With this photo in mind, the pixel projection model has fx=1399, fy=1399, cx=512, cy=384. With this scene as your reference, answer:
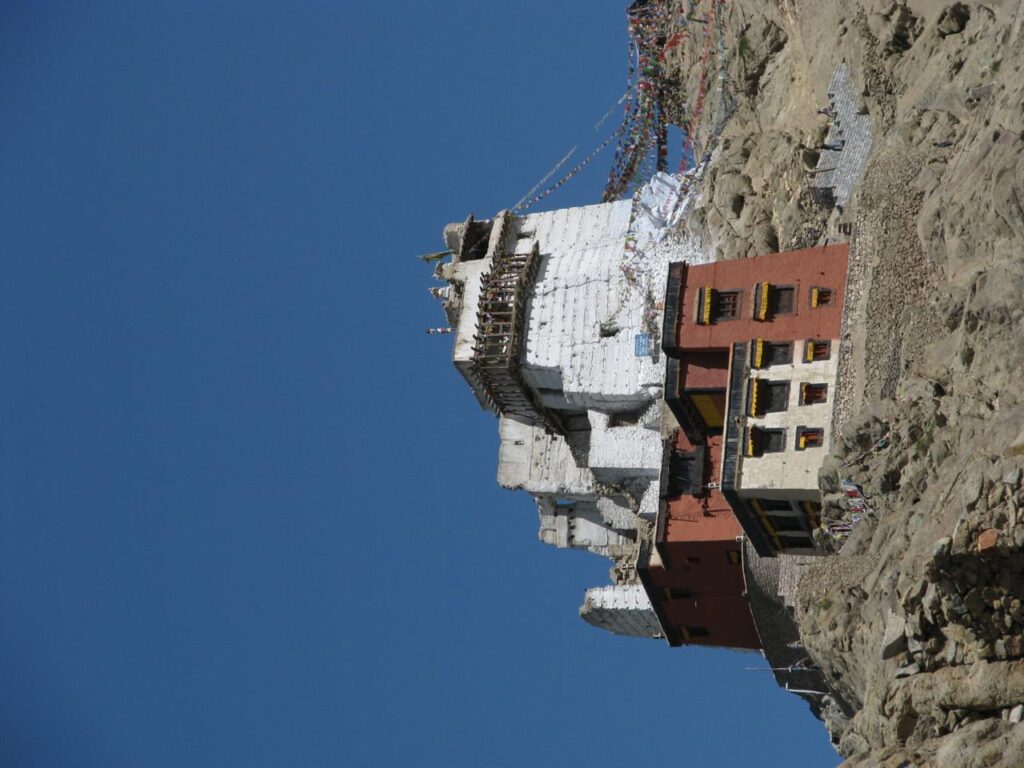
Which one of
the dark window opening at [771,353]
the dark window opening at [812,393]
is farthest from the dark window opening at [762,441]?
the dark window opening at [771,353]

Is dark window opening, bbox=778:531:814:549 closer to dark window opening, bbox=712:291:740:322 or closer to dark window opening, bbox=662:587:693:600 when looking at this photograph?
dark window opening, bbox=662:587:693:600

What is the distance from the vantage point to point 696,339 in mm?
53000

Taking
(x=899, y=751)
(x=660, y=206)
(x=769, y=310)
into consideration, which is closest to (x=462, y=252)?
(x=660, y=206)

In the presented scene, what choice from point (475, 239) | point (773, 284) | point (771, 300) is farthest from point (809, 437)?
point (475, 239)

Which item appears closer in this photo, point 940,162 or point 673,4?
point 940,162

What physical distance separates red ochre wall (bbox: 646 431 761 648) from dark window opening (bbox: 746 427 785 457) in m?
4.42

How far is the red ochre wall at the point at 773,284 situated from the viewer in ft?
165

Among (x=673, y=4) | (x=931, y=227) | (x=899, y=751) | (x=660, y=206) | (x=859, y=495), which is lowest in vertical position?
(x=899, y=751)

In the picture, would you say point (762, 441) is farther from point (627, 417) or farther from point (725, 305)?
point (627, 417)

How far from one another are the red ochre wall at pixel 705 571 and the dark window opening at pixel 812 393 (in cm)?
614

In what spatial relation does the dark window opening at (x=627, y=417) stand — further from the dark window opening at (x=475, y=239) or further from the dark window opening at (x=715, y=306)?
the dark window opening at (x=475, y=239)

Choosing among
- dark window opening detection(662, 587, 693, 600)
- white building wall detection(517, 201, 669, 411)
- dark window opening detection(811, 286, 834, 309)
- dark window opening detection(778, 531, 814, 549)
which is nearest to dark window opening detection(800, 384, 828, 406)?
dark window opening detection(811, 286, 834, 309)

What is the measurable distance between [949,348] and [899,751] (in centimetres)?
1275

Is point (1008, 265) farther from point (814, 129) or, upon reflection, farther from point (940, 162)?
point (814, 129)
